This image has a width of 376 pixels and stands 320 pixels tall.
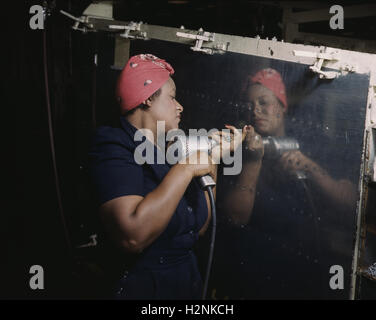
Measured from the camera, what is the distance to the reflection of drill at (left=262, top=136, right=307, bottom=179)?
2182 millimetres

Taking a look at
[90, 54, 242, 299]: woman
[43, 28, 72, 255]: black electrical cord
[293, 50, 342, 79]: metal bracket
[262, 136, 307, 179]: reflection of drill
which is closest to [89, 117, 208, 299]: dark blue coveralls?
[90, 54, 242, 299]: woman

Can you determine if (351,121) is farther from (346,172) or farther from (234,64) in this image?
(234,64)

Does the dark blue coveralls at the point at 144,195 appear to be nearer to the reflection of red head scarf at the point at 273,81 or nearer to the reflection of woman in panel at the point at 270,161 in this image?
the reflection of woman in panel at the point at 270,161

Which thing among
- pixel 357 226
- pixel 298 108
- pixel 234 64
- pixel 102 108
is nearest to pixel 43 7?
pixel 102 108

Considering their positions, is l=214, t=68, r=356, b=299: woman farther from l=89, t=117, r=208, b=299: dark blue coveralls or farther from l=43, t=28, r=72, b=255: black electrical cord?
l=43, t=28, r=72, b=255: black electrical cord

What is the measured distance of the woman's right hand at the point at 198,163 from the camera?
2.23 m

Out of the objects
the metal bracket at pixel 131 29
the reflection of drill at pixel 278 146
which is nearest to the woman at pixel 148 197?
the reflection of drill at pixel 278 146

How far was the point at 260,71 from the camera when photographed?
2256mm

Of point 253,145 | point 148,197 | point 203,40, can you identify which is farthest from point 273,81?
point 148,197

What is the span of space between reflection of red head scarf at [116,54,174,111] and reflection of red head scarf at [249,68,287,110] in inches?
25.6

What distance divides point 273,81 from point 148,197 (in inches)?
41.5
